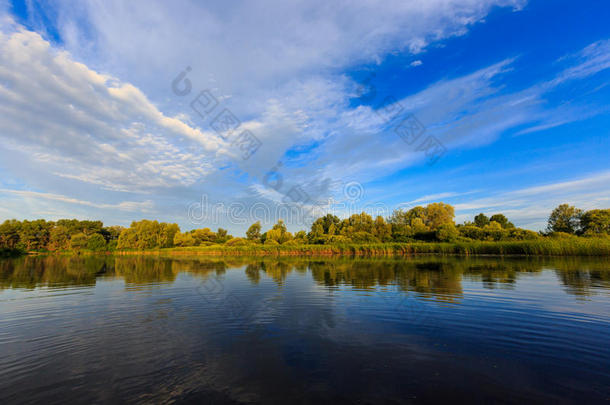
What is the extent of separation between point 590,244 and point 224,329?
4499 centimetres

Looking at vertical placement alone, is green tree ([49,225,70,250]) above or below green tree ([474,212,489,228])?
below

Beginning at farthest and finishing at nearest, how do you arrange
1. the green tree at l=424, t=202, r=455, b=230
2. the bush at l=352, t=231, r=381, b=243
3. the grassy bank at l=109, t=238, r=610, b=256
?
the green tree at l=424, t=202, r=455, b=230, the bush at l=352, t=231, r=381, b=243, the grassy bank at l=109, t=238, r=610, b=256

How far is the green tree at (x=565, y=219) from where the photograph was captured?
215ft

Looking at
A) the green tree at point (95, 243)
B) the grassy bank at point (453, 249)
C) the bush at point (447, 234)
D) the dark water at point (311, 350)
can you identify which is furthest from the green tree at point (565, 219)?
the green tree at point (95, 243)

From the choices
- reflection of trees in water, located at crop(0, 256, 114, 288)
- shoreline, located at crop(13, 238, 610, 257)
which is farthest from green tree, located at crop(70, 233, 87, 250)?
reflection of trees in water, located at crop(0, 256, 114, 288)

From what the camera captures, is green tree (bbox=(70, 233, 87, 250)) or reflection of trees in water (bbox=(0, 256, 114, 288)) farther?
green tree (bbox=(70, 233, 87, 250))

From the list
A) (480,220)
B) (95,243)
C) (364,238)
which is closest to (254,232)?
(364,238)

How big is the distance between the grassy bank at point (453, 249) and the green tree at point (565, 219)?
41577 mm

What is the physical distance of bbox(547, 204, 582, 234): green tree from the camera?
65500 mm

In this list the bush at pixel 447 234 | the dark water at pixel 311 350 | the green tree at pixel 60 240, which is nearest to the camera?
the dark water at pixel 311 350

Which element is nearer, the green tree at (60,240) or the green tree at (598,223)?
the green tree at (598,223)

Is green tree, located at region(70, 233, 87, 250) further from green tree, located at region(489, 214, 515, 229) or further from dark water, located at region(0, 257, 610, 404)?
green tree, located at region(489, 214, 515, 229)

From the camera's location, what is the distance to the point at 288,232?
282 feet

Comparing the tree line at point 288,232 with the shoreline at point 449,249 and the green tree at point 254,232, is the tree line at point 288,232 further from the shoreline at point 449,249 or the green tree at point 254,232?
the shoreline at point 449,249
